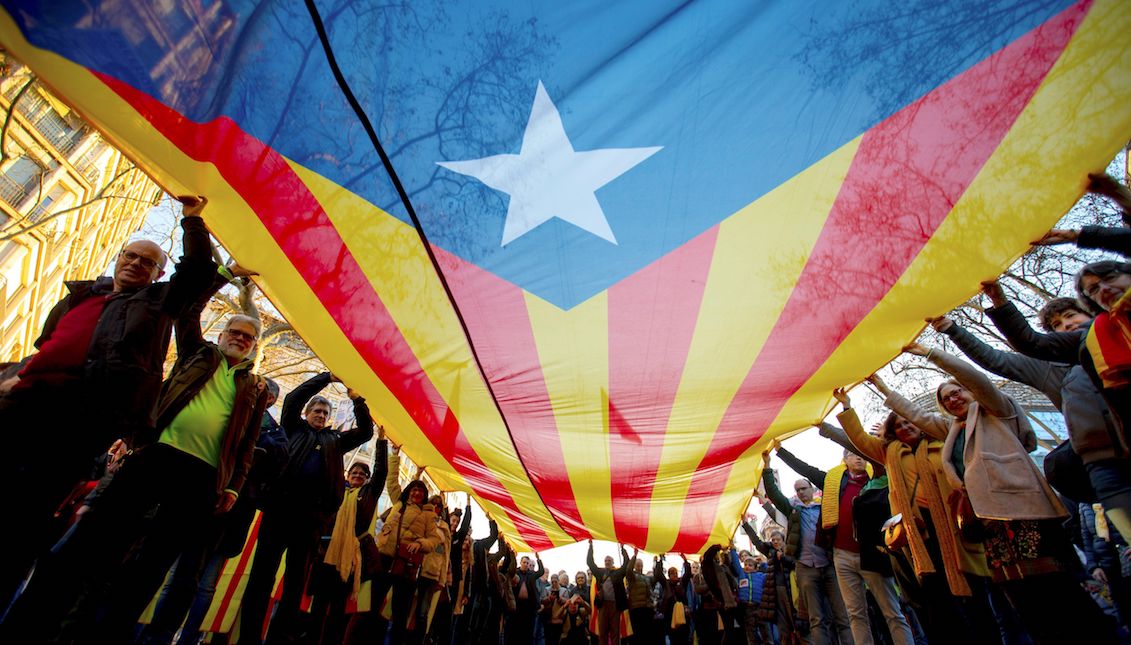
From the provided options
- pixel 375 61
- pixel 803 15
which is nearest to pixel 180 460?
pixel 375 61

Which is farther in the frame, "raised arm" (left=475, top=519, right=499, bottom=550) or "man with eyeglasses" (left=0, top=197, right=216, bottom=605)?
"raised arm" (left=475, top=519, right=499, bottom=550)

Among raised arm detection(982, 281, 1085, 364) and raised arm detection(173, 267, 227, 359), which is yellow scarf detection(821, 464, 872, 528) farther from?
raised arm detection(173, 267, 227, 359)

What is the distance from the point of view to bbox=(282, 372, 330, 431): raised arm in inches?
112

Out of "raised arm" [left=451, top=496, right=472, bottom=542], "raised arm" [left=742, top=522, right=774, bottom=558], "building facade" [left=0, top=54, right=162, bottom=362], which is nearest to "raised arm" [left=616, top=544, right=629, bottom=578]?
"raised arm" [left=742, top=522, right=774, bottom=558]

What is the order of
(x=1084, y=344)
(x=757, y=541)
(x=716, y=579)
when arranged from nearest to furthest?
(x=1084, y=344) < (x=757, y=541) < (x=716, y=579)

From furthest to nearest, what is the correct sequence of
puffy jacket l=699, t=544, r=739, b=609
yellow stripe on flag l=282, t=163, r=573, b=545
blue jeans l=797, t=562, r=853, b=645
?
puffy jacket l=699, t=544, r=739, b=609 → blue jeans l=797, t=562, r=853, b=645 → yellow stripe on flag l=282, t=163, r=573, b=545

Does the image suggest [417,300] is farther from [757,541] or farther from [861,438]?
[757,541]

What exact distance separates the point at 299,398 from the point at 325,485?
0.53 metres

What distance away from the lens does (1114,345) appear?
1.56 meters

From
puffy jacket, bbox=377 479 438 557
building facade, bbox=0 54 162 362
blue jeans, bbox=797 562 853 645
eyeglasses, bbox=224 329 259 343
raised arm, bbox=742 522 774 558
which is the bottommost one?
blue jeans, bbox=797 562 853 645

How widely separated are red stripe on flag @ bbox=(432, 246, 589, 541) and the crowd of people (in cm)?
95

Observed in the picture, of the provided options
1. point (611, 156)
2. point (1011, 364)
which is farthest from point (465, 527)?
point (1011, 364)

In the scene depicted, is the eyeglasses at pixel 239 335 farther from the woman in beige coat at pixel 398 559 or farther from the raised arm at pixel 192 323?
the woman in beige coat at pixel 398 559

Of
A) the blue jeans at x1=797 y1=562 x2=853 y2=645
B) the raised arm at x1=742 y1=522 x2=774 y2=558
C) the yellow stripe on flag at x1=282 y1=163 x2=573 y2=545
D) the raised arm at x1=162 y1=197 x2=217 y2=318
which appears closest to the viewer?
the raised arm at x1=162 y1=197 x2=217 y2=318
